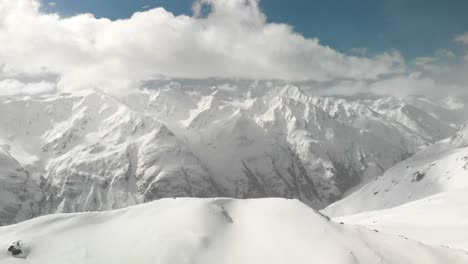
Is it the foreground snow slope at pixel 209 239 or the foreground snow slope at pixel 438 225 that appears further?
the foreground snow slope at pixel 438 225

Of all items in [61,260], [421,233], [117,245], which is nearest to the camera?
[61,260]

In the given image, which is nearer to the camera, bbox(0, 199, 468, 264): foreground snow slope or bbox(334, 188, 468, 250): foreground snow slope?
bbox(0, 199, 468, 264): foreground snow slope

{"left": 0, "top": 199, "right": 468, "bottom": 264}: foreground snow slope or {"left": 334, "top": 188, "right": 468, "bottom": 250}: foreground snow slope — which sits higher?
{"left": 0, "top": 199, "right": 468, "bottom": 264}: foreground snow slope

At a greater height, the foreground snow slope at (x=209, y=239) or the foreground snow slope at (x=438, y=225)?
the foreground snow slope at (x=209, y=239)

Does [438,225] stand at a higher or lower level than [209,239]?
lower

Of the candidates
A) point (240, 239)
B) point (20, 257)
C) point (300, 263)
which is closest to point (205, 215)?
point (240, 239)

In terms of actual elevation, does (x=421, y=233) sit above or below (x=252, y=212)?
below

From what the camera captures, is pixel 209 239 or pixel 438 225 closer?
pixel 209 239

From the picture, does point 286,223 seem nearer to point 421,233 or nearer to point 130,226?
point 130,226
